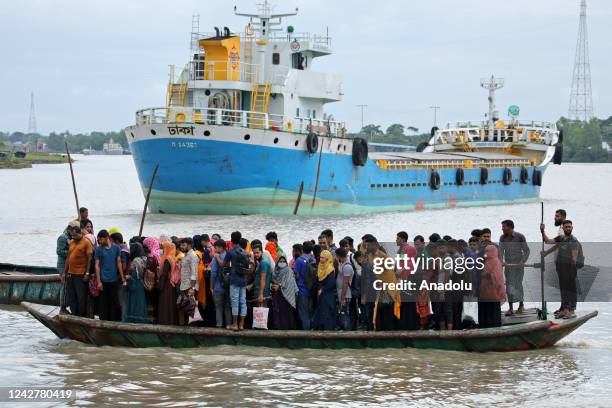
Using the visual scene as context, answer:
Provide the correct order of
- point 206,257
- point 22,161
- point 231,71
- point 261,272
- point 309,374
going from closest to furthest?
point 309,374, point 261,272, point 206,257, point 231,71, point 22,161

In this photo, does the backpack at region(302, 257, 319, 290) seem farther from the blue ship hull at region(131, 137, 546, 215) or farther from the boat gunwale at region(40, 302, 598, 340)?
the blue ship hull at region(131, 137, 546, 215)

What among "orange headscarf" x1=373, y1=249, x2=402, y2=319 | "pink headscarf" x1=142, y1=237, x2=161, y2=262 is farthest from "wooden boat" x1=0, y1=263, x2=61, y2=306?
"orange headscarf" x1=373, y1=249, x2=402, y2=319

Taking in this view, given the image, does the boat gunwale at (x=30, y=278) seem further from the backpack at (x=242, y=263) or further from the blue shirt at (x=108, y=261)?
the backpack at (x=242, y=263)

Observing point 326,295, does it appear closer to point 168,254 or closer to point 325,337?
point 325,337

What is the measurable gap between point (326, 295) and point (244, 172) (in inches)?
790

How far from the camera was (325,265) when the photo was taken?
502 inches

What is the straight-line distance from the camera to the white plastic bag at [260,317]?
42.0 ft

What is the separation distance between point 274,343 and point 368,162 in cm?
2737

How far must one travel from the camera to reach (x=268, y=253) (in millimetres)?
12836

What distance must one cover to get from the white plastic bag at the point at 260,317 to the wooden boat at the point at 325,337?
174mm

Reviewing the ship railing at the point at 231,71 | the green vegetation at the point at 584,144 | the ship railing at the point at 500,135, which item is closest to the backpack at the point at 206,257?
the ship railing at the point at 231,71

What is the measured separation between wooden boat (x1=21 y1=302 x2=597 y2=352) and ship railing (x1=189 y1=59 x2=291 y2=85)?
897 inches

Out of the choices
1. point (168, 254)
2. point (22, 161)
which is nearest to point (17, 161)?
point (22, 161)

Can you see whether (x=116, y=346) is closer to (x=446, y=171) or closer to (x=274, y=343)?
(x=274, y=343)
